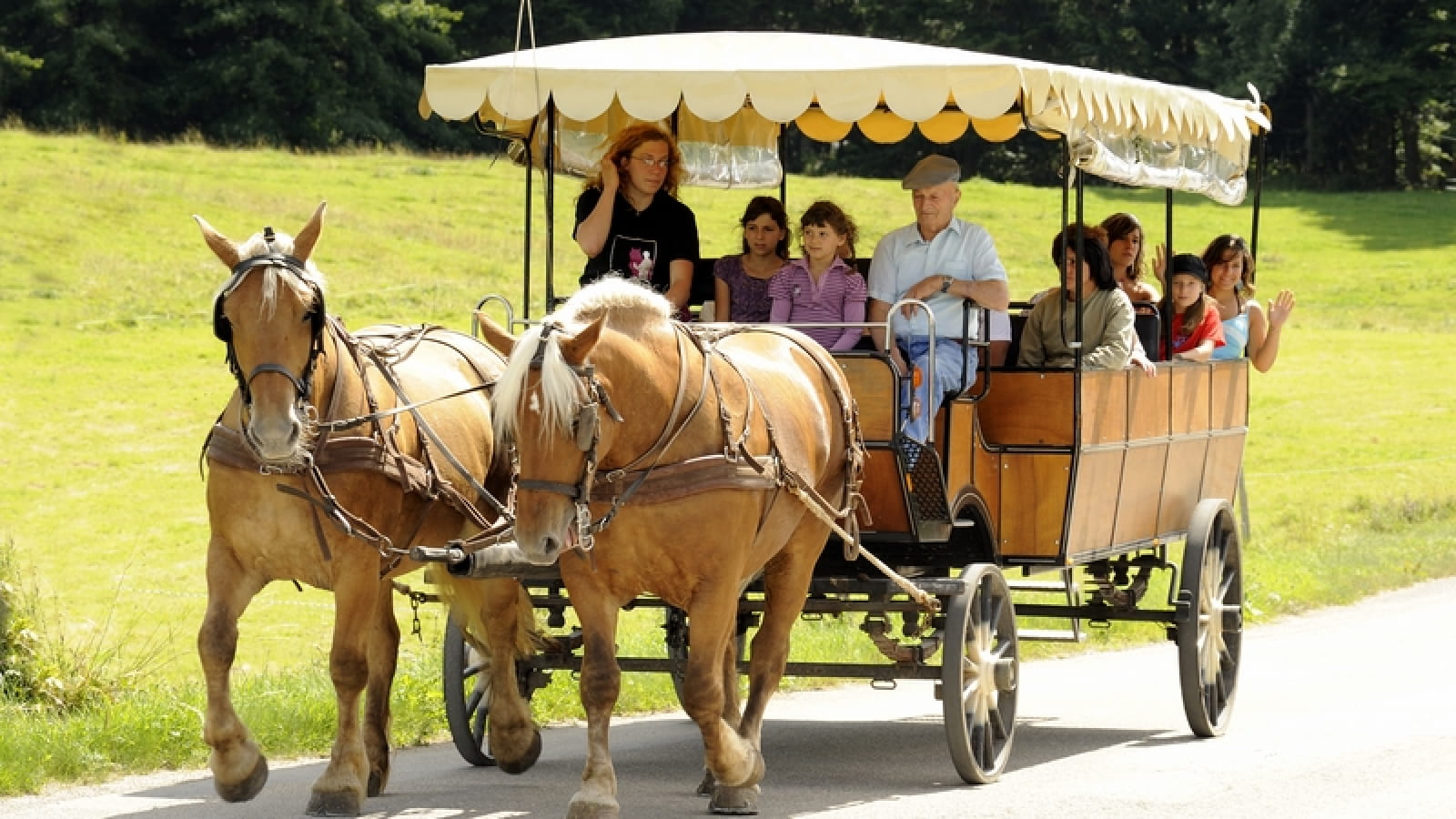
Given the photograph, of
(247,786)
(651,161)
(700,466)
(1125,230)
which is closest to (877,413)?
(700,466)

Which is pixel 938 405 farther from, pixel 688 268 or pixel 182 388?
pixel 182 388

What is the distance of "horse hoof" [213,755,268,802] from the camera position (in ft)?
24.0

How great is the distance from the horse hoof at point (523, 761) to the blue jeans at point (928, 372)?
6.28ft

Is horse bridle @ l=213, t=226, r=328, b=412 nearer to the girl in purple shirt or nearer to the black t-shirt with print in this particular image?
the black t-shirt with print

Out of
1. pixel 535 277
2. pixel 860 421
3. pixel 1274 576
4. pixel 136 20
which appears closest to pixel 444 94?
pixel 860 421

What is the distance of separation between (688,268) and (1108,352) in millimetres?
1807

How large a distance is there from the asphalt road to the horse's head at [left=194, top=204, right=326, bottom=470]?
4.61 feet

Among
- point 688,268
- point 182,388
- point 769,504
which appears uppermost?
point 688,268

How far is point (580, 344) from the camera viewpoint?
6.54 metres

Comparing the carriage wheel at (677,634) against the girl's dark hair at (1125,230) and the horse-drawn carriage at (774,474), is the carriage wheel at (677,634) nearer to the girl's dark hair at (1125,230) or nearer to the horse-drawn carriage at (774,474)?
the horse-drawn carriage at (774,474)

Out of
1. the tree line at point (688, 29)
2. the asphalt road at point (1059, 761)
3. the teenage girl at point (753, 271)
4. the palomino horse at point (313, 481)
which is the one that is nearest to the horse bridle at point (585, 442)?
the palomino horse at point (313, 481)

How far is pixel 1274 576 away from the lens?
14.8m

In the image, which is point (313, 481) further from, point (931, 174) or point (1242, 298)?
point (1242, 298)

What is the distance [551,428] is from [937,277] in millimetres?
2688
